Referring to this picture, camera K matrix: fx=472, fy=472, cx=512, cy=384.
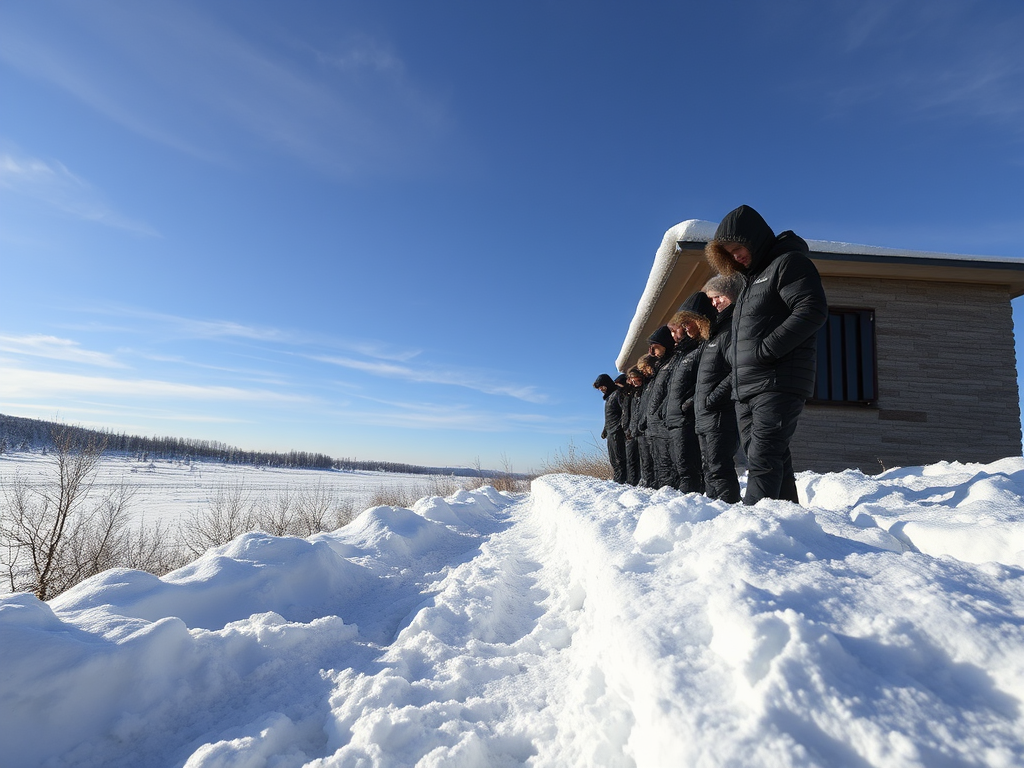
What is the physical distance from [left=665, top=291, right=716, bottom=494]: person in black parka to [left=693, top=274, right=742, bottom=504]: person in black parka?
1.91 ft

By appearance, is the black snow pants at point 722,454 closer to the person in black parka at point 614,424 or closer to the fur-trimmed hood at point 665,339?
the fur-trimmed hood at point 665,339

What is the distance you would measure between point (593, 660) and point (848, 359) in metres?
7.71

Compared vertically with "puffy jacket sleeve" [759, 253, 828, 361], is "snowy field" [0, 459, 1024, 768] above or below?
below

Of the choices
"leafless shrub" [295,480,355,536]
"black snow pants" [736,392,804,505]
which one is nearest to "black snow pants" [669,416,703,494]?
"black snow pants" [736,392,804,505]

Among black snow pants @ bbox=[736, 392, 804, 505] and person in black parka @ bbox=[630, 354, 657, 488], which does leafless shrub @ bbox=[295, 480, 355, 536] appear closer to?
person in black parka @ bbox=[630, 354, 657, 488]

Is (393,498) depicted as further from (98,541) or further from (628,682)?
(628,682)

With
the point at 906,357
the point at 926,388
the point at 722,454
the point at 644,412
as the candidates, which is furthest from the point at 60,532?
the point at 926,388

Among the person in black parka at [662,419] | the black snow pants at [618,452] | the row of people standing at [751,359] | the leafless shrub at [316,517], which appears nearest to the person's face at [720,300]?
the row of people standing at [751,359]

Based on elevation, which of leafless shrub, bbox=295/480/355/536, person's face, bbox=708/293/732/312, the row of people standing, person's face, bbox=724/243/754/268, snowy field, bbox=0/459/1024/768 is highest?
person's face, bbox=708/293/732/312

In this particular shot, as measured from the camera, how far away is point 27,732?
1.15 metres

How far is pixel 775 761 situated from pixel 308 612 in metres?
1.96

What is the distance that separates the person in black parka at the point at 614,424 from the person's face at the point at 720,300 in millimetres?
4098

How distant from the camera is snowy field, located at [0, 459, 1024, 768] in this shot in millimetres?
862

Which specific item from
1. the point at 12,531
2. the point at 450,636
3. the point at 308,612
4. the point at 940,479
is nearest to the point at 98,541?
the point at 12,531
